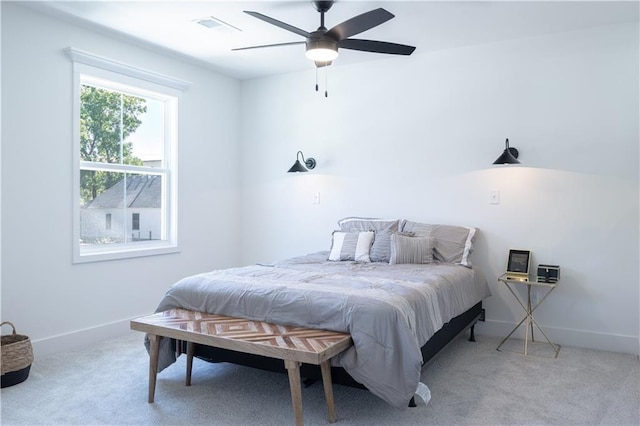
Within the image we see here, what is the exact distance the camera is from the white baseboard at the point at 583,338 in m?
3.67

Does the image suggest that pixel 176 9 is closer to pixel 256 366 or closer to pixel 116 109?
pixel 116 109

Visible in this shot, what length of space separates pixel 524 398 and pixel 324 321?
128 cm

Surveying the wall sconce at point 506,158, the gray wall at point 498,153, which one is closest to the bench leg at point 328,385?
the gray wall at point 498,153

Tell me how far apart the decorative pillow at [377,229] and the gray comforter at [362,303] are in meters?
0.32

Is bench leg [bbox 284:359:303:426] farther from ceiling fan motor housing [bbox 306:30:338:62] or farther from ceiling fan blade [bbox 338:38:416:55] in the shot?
ceiling fan blade [bbox 338:38:416:55]

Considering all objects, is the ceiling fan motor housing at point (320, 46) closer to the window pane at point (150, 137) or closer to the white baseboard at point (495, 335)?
the window pane at point (150, 137)

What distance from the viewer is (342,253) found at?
416cm

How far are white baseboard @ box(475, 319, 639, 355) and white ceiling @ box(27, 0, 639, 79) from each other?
2428mm

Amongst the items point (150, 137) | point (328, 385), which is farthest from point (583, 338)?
point (150, 137)

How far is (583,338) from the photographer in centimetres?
382

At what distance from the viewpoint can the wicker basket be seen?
9.59 ft

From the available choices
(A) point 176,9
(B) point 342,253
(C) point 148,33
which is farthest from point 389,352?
(C) point 148,33

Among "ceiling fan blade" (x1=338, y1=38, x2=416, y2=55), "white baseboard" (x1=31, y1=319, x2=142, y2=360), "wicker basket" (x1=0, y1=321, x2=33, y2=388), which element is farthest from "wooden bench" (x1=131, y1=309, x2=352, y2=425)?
"ceiling fan blade" (x1=338, y1=38, x2=416, y2=55)

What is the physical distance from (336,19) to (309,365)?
2506mm
